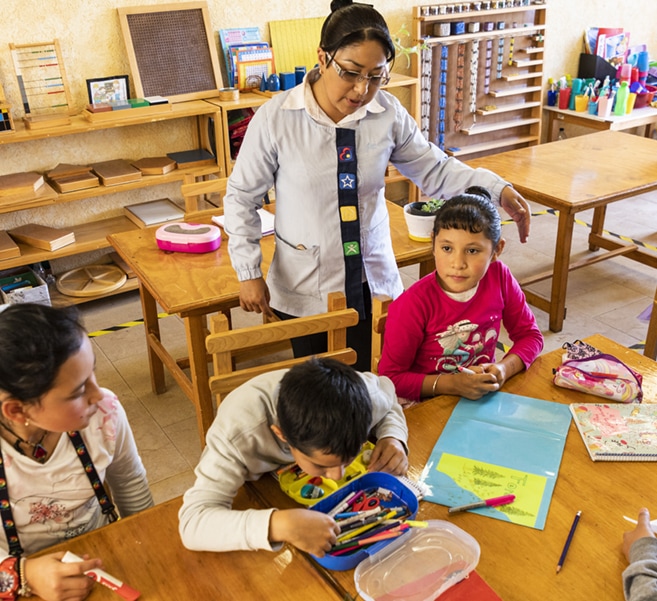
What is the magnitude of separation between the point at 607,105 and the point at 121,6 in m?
3.48

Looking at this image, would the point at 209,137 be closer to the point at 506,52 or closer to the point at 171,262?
the point at 171,262

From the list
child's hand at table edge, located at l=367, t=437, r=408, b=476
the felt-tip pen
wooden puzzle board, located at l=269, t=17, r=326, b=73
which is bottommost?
the felt-tip pen

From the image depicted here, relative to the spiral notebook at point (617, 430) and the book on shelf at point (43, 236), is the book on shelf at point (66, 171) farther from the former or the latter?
the spiral notebook at point (617, 430)

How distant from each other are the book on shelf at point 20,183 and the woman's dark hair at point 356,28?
2226 millimetres

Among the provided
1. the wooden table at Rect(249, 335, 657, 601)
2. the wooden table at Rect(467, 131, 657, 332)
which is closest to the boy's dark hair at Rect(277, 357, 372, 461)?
the wooden table at Rect(249, 335, 657, 601)

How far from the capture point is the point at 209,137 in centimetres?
415

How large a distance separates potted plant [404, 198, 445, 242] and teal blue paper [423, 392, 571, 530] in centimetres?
99

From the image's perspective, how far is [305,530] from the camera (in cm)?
121

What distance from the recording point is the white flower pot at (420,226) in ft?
8.43

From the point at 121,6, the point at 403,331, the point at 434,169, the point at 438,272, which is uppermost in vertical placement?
the point at 121,6

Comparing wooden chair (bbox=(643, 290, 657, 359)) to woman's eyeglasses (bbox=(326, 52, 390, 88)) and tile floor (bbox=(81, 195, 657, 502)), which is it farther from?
woman's eyeglasses (bbox=(326, 52, 390, 88))

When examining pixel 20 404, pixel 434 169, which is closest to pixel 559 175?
pixel 434 169

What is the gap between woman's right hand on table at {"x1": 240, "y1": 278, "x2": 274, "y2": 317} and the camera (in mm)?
2135

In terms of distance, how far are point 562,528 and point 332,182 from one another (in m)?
1.10
